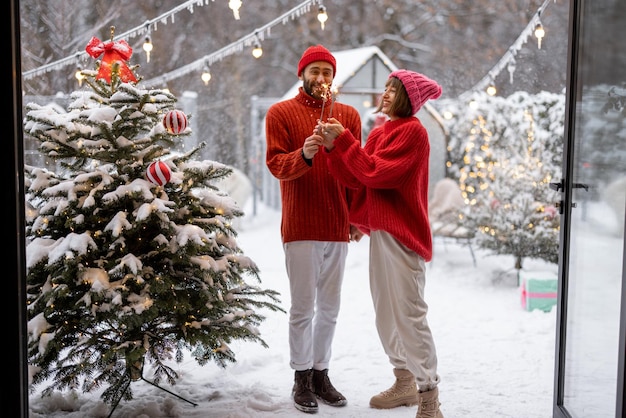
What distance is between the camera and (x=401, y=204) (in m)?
3.03

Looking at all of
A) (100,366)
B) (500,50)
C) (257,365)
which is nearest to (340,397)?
(257,365)

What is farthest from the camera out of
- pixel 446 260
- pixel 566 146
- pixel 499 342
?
pixel 446 260

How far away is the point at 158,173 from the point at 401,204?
1053 mm

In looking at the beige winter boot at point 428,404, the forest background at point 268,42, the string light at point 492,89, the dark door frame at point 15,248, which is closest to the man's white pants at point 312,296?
the beige winter boot at point 428,404

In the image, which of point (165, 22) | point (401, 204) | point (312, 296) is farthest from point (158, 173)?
point (165, 22)

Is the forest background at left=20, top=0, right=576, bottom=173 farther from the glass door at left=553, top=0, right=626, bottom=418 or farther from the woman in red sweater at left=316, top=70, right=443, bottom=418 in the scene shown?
the glass door at left=553, top=0, right=626, bottom=418

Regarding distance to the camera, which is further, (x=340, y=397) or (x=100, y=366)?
(x=340, y=397)

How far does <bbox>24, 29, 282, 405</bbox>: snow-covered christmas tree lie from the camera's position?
2.81 m

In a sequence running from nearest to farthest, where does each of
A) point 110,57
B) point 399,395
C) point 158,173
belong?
point 158,173 → point 110,57 → point 399,395

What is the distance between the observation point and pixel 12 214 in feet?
7.36

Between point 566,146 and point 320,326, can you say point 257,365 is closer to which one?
point 320,326

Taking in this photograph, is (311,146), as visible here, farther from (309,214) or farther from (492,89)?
(492,89)

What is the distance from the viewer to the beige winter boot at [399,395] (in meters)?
3.30

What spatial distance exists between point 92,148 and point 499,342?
9.45ft
